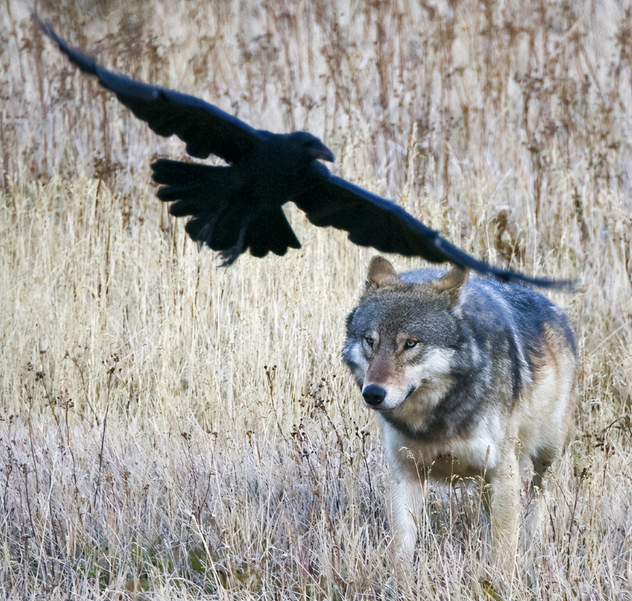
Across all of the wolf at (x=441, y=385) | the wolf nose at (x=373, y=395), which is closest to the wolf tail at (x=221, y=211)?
the wolf at (x=441, y=385)

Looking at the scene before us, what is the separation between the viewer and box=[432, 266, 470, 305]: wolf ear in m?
3.44

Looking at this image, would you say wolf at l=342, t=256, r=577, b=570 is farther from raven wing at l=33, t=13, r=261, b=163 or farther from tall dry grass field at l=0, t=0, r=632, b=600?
raven wing at l=33, t=13, r=261, b=163

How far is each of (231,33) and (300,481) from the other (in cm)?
687

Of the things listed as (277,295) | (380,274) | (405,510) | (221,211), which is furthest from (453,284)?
(277,295)

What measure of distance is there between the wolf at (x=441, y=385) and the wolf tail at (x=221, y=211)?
1.86 feet

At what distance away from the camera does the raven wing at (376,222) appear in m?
2.99

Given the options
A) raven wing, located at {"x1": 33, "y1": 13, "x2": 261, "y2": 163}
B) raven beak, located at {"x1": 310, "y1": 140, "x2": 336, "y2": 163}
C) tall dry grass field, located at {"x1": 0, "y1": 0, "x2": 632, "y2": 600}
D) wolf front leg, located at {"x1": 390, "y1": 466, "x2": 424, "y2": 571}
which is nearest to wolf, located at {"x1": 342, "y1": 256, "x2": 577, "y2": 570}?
wolf front leg, located at {"x1": 390, "y1": 466, "x2": 424, "y2": 571}

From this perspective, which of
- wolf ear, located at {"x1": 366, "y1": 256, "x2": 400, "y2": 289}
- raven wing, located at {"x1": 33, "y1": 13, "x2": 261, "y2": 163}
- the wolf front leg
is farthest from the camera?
wolf ear, located at {"x1": 366, "y1": 256, "x2": 400, "y2": 289}

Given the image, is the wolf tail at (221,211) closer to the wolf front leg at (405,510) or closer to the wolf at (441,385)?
the wolf at (441,385)

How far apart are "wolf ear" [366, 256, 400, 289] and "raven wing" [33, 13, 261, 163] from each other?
0.74m

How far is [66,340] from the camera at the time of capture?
17.4ft

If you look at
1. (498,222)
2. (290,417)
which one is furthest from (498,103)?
(290,417)

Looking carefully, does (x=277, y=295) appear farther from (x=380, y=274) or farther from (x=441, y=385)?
(x=441, y=385)

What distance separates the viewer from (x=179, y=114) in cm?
325
